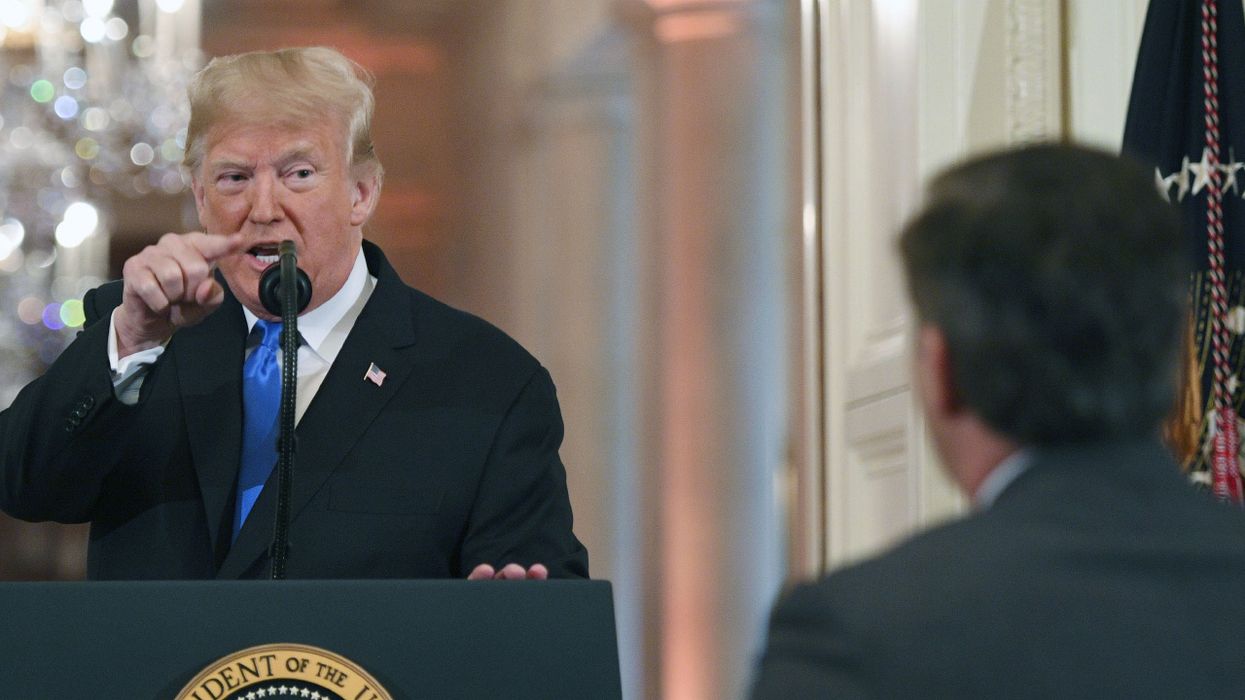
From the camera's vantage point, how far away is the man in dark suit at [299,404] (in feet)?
5.72

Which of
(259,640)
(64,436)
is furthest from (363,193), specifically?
(259,640)

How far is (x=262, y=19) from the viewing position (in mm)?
6332

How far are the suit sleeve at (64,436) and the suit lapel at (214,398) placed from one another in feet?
0.34

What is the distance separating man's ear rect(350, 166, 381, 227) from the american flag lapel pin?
0.26 meters

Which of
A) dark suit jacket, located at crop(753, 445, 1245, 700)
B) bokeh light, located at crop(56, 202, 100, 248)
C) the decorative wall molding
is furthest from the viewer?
bokeh light, located at crop(56, 202, 100, 248)

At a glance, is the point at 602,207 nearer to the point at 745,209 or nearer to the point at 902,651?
the point at 745,209

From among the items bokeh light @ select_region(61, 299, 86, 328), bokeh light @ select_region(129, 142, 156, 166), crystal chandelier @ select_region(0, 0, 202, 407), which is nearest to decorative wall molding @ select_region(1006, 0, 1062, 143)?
crystal chandelier @ select_region(0, 0, 202, 407)

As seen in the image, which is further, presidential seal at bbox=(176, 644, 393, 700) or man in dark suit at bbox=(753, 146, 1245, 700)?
presidential seal at bbox=(176, 644, 393, 700)

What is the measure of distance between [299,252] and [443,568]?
45 cm

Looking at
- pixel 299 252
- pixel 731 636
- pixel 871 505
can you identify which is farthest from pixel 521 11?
pixel 299 252

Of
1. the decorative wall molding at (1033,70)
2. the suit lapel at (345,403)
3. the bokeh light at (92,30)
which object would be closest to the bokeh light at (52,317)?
the bokeh light at (92,30)

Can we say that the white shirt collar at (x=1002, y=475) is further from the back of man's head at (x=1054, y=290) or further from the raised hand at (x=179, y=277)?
the raised hand at (x=179, y=277)

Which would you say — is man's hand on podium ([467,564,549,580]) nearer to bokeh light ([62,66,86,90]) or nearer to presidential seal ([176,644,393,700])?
presidential seal ([176,644,393,700])

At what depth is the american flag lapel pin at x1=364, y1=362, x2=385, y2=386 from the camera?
1.98 m
